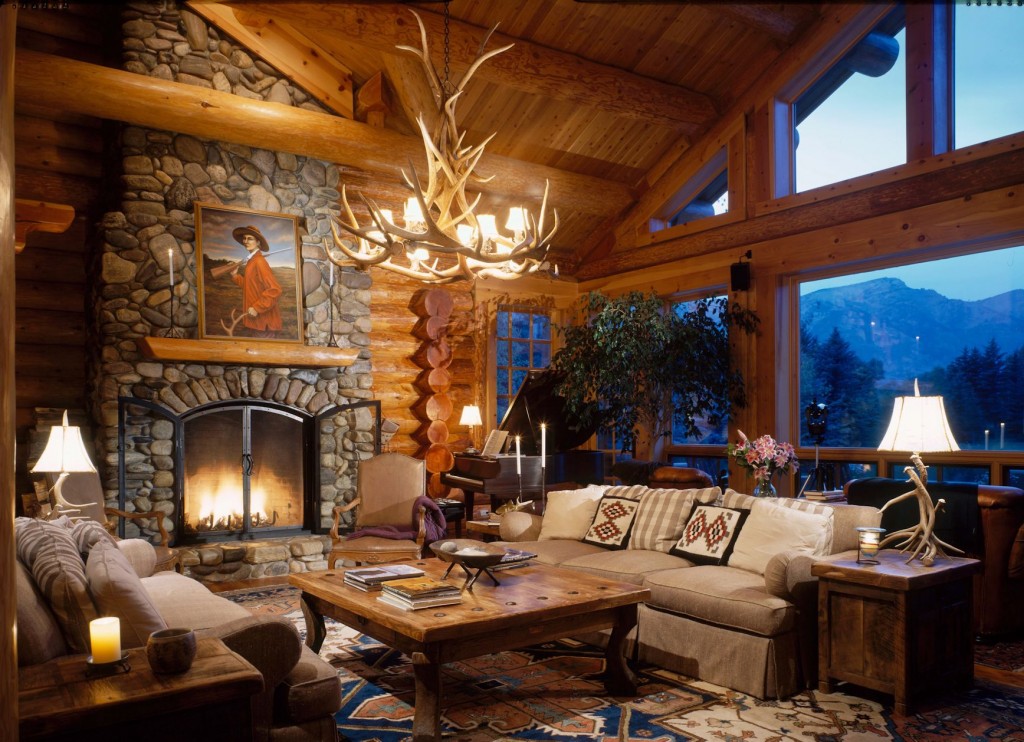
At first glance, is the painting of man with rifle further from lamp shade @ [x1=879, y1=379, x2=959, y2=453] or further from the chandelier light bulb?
lamp shade @ [x1=879, y1=379, x2=959, y2=453]

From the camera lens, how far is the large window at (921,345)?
18.8ft

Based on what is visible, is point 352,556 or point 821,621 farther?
point 352,556

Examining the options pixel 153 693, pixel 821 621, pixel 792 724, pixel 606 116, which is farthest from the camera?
pixel 606 116

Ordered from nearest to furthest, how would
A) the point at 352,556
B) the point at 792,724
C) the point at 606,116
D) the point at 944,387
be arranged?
the point at 792,724
the point at 352,556
the point at 944,387
the point at 606,116

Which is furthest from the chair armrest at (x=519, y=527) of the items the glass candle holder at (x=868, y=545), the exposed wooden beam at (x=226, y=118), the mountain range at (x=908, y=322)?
the mountain range at (x=908, y=322)

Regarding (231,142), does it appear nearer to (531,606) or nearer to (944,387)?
(531,606)

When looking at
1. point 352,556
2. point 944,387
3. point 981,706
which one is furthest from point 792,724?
point 944,387

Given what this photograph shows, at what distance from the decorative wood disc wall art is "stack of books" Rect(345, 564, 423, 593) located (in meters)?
3.63

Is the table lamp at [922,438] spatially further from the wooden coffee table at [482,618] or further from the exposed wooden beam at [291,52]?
the exposed wooden beam at [291,52]

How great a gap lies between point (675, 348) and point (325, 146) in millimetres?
3603

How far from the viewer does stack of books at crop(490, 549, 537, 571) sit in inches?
162

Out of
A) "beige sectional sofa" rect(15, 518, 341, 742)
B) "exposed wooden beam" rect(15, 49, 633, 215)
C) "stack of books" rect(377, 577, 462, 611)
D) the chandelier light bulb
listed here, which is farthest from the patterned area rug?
"exposed wooden beam" rect(15, 49, 633, 215)

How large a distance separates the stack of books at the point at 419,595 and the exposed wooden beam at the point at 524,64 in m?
4.15

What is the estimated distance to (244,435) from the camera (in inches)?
257
